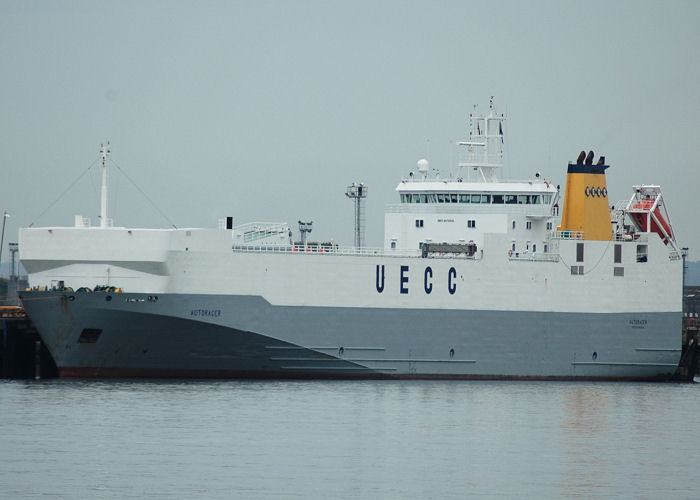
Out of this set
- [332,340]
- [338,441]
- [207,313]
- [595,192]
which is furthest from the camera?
[595,192]

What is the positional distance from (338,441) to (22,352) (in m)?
16.3

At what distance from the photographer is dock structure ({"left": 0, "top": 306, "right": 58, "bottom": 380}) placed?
1570 inches

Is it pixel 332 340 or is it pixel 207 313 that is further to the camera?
pixel 332 340

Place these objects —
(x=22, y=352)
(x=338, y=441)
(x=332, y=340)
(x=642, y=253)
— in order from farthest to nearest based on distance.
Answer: (x=642, y=253) → (x=22, y=352) → (x=332, y=340) → (x=338, y=441)

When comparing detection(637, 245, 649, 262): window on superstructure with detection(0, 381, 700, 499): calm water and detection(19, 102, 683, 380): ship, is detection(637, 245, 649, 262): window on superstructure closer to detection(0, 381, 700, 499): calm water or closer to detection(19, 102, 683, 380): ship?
detection(19, 102, 683, 380): ship

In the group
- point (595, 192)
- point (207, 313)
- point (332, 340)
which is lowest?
point (332, 340)

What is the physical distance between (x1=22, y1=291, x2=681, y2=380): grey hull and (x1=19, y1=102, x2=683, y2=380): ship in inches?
1.7

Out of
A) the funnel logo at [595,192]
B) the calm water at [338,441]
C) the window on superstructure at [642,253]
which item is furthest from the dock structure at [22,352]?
the window on superstructure at [642,253]

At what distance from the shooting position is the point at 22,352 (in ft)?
132

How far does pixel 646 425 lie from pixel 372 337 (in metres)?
9.98

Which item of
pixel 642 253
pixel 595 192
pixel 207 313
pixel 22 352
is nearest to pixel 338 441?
pixel 207 313

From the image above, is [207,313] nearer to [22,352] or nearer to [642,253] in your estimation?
[22,352]

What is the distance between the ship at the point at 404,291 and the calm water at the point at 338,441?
1.14 metres

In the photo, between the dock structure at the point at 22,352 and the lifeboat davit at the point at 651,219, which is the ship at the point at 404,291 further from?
the dock structure at the point at 22,352
